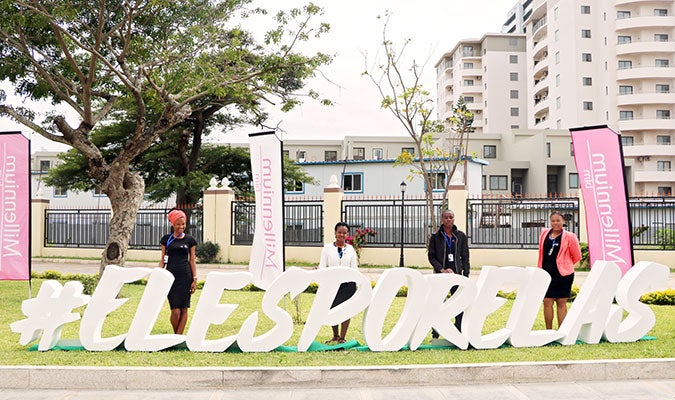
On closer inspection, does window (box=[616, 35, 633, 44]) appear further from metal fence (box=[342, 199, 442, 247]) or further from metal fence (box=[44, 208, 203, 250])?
metal fence (box=[44, 208, 203, 250])

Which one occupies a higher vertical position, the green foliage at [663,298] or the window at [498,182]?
the window at [498,182]

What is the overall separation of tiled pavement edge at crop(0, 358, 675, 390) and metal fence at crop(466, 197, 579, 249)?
13214 millimetres

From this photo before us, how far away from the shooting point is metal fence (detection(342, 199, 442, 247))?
1986 cm

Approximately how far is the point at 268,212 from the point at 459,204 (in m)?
11.3

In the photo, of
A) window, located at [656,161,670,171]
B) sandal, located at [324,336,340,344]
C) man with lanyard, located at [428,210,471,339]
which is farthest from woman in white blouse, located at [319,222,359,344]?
window, located at [656,161,670,171]

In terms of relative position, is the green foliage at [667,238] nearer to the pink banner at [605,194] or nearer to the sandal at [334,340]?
the pink banner at [605,194]

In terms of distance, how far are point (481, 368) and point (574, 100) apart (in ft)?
175

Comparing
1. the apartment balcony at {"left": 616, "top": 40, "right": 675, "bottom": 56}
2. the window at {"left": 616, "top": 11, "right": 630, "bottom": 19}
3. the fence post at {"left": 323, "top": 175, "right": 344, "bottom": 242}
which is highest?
the window at {"left": 616, "top": 11, "right": 630, "bottom": 19}

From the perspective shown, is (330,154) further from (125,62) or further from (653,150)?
(125,62)

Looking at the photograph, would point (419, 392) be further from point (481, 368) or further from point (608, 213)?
point (608, 213)

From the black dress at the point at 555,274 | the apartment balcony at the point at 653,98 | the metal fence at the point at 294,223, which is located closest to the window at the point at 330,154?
the apartment balcony at the point at 653,98

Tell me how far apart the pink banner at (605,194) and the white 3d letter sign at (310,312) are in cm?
289

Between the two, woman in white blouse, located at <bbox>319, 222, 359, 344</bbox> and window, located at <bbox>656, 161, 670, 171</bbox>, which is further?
window, located at <bbox>656, 161, 670, 171</bbox>

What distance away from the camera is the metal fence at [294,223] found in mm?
20641
